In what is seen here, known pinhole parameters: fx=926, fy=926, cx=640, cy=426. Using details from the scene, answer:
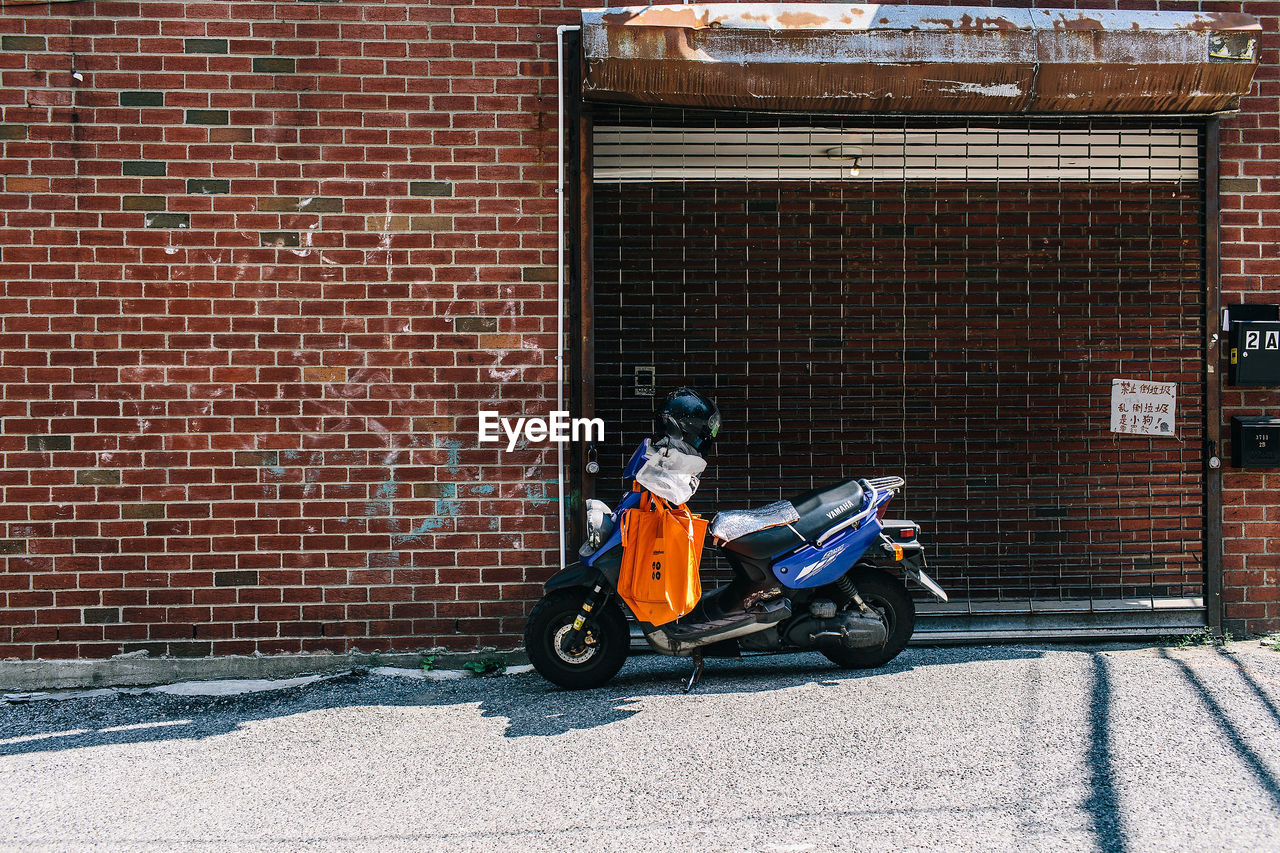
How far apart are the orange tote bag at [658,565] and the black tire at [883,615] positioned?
106 cm

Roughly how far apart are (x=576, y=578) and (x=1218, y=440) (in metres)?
4.58

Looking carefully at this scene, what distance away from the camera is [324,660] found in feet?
19.6

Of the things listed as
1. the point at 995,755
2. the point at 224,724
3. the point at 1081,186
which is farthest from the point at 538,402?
the point at 1081,186

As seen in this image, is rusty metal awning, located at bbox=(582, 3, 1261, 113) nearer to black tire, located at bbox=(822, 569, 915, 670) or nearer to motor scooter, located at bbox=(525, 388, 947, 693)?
motor scooter, located at bbox=(525, 388, 947, 693)

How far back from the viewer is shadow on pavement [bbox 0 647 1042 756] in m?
4.94

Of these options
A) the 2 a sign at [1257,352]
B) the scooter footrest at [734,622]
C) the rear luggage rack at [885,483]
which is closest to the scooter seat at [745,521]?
the scooter footrest at [734,622]

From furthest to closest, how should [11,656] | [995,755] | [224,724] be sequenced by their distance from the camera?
[11,656] < [224,724] < [995,755]

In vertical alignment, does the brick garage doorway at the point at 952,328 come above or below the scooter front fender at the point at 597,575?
above

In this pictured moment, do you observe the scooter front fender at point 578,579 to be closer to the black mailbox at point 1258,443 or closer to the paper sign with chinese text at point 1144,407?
the paper sign with chinese text at point 1144,407

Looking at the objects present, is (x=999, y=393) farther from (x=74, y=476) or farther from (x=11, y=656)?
(x=11, y=656)

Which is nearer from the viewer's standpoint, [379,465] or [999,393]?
[379,465]

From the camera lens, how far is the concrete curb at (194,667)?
583 cm

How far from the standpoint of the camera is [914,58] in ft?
19.5

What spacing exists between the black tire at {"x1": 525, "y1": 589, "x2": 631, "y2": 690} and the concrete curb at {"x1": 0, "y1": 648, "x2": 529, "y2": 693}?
2.61 ft
